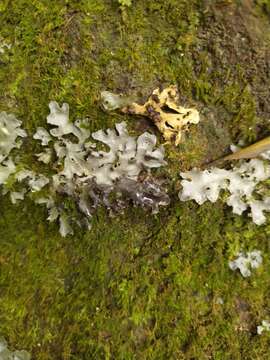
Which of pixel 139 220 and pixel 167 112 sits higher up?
pixel 167 112

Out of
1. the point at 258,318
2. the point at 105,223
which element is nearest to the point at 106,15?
the point at 105,223

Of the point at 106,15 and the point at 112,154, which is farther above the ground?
the point at 106,15

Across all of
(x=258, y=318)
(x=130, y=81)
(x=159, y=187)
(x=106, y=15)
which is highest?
(x=106, y=15)

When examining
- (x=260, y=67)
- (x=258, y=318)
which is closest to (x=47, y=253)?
(x=258, y=318)

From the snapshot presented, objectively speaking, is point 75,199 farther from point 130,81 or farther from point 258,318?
point 258,318

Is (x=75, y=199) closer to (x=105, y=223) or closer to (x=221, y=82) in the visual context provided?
(x=105, y=223)

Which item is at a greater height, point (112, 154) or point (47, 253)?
point (112, 154)
